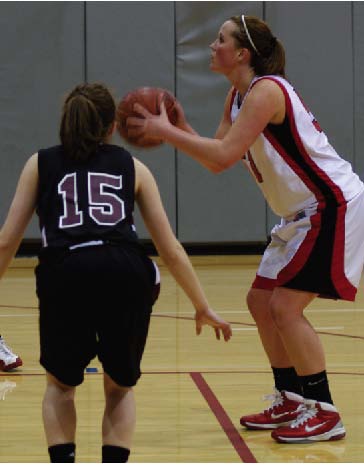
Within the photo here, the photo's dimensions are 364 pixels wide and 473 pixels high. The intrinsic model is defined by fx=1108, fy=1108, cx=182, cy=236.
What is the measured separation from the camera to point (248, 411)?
5223 millimetres

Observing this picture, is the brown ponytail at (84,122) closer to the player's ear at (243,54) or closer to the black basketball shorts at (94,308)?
the black basketball shorts at (94,308)

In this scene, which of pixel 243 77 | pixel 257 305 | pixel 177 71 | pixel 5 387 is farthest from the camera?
pixel 177 71

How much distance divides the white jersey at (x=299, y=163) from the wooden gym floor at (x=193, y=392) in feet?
3.37

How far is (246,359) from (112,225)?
3.36 metres

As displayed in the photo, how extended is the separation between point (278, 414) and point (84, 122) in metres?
1.97

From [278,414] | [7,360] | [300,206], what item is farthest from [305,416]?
[7,360]

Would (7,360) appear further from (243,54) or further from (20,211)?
(20,211)

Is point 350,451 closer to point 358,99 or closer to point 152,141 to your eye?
point 152,141

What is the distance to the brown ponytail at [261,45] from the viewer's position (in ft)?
15.3

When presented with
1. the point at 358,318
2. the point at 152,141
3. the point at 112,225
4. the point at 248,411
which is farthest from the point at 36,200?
the point at 358,318

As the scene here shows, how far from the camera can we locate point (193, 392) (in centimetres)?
566

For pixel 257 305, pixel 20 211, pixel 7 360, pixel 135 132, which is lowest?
pixel 7 360

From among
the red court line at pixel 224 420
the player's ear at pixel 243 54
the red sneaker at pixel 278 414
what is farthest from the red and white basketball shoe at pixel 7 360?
the player's ear at pixel 243 54

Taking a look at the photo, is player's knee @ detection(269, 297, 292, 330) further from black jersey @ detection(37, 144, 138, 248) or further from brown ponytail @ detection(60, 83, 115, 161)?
brown ponytail @ detection(60, 83, 115, 161)
